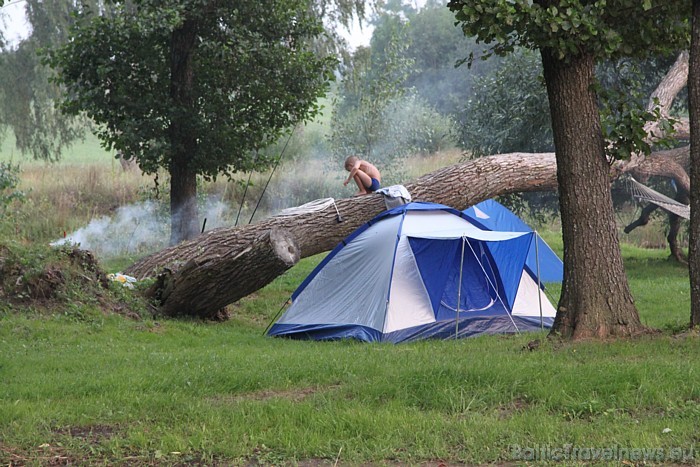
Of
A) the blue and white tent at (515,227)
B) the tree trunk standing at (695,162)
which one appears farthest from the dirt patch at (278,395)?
the blue and white tent at (515,227)

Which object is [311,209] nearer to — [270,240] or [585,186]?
[270,240]

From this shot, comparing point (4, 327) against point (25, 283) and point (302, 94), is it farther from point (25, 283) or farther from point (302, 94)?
point (302, 94)

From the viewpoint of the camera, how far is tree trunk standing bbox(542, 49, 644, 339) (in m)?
7.27

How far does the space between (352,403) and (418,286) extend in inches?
182

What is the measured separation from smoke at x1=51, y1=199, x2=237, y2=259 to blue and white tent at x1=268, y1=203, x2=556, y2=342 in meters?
8.71

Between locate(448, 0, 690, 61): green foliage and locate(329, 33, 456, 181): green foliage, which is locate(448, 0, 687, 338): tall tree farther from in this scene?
locate(329, 33, 456, 181): green foliage

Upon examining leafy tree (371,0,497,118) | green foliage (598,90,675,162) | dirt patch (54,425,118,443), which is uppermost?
leafy tree (371,0,497,118)

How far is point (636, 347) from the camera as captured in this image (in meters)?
6.90

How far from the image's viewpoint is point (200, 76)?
50.0 ft

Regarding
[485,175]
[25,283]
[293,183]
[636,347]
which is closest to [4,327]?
[25,283]

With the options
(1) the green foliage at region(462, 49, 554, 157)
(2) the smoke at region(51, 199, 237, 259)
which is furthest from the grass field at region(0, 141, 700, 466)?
(2) the smoke at region(51, 199, 237, 259)

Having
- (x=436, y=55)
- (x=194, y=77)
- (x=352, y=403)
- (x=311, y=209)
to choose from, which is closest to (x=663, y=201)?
(x=311, y=209)

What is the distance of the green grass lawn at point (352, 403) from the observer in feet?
15.9

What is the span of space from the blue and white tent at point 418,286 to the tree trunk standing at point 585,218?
252cm
